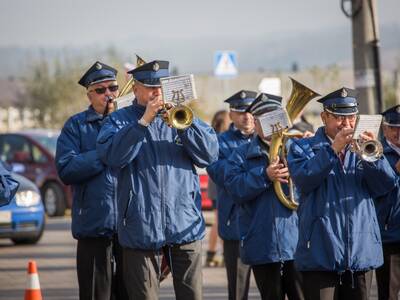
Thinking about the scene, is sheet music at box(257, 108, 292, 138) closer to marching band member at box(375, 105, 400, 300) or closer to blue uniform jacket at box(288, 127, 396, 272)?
blue uniform jacket at box(288, 127, 396, 272)

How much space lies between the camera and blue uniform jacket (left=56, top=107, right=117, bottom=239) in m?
9.27

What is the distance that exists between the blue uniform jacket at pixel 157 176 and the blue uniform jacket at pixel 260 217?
970 millimetres

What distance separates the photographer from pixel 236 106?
1098 centimetres

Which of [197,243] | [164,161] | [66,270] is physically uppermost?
[164,161]

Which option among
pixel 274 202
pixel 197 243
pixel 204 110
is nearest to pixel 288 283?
pixel 274 202

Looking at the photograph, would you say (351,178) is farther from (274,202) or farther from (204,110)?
(204,110)

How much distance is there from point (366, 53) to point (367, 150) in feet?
25.7

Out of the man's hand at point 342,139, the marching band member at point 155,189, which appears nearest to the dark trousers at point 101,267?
the marching band member at point 155,189

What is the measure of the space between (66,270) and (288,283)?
19.6ft

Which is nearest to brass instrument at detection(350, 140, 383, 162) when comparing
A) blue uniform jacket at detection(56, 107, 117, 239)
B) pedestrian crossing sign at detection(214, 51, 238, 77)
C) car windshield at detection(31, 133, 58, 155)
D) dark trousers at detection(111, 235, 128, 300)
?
blue uniform jacket at detection(56, 107, 117, 239)

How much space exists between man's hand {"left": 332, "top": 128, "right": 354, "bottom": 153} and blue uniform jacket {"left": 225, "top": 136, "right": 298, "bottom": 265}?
1.25 meters

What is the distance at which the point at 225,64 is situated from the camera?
75.7ft

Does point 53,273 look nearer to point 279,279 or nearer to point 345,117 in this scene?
point 279,279

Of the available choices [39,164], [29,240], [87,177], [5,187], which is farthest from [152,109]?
[39,164]
